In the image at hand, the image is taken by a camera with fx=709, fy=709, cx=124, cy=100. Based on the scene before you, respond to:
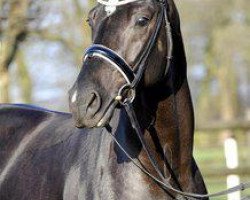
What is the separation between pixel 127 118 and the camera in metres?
4.07

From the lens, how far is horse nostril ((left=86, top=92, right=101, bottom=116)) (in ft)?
11.6

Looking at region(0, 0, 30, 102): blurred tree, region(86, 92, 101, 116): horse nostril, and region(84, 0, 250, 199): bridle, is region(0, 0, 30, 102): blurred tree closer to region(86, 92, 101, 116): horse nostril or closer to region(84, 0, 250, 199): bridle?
region(84, 0, 250, 199): bridle

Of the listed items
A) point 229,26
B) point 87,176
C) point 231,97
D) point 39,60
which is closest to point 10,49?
point 87,176

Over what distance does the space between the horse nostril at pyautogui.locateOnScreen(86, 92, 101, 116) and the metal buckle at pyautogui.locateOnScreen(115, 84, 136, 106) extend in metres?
0.14

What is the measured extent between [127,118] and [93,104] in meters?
0.55

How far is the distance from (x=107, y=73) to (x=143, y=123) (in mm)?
506

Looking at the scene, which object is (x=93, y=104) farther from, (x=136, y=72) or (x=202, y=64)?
(x=202, y=64)

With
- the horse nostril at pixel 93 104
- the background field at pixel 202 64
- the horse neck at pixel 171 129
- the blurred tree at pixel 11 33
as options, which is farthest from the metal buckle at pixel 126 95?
the background field at pixel 202 64

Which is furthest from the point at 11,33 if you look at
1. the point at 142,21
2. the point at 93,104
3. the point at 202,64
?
the point at 202,64

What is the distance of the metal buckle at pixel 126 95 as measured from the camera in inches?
145

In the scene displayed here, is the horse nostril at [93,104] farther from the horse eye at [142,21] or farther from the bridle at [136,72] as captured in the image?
the horse eye at [142,21]

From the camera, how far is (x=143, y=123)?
158 inches

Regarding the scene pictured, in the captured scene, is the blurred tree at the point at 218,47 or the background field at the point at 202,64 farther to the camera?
the blurred tree at the point at 218,47

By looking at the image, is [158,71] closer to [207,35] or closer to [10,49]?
[10,49]
